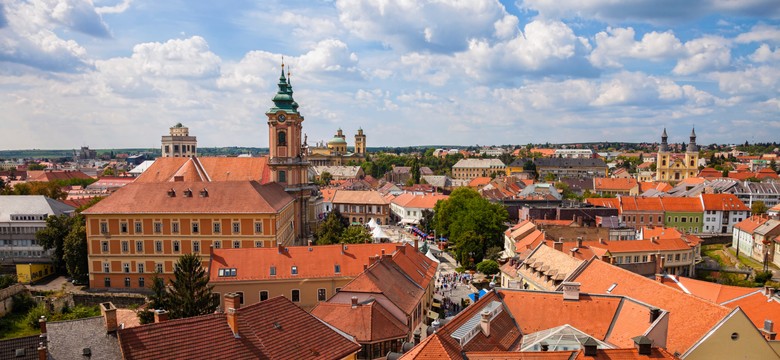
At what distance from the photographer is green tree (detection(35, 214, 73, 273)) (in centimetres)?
5259

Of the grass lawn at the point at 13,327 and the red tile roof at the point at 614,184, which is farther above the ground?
the red tile roof at the point at 614,184

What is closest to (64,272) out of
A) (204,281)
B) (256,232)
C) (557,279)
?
(256,232)

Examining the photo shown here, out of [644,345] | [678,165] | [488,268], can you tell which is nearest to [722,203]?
[488,268]

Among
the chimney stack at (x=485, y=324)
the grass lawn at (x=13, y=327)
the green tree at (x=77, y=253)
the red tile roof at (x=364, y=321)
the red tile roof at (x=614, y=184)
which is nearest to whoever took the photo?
the chimney stack at (x=485, y=324)

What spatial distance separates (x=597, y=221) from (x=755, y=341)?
48.8 meters

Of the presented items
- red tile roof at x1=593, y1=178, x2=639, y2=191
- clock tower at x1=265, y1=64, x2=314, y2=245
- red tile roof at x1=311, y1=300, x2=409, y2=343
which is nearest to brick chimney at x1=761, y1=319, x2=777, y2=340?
red tile roof at x1=311, y1=300, x2=409, y2=343

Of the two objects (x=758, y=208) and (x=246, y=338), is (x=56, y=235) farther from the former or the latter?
(x=758, y=208)

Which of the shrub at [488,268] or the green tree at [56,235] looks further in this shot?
the shrub at [488,268]

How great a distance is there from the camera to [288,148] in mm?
63438

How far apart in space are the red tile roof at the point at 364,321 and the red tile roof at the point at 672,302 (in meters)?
10.6

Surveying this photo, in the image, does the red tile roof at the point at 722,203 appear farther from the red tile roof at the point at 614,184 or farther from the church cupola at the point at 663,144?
the church cupola at the point at 663,144

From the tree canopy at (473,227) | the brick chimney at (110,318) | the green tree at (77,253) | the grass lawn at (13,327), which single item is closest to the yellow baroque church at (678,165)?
the tree canopy at (473,227)

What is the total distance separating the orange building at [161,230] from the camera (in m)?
47.7

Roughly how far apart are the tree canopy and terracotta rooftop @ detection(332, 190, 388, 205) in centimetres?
2591
